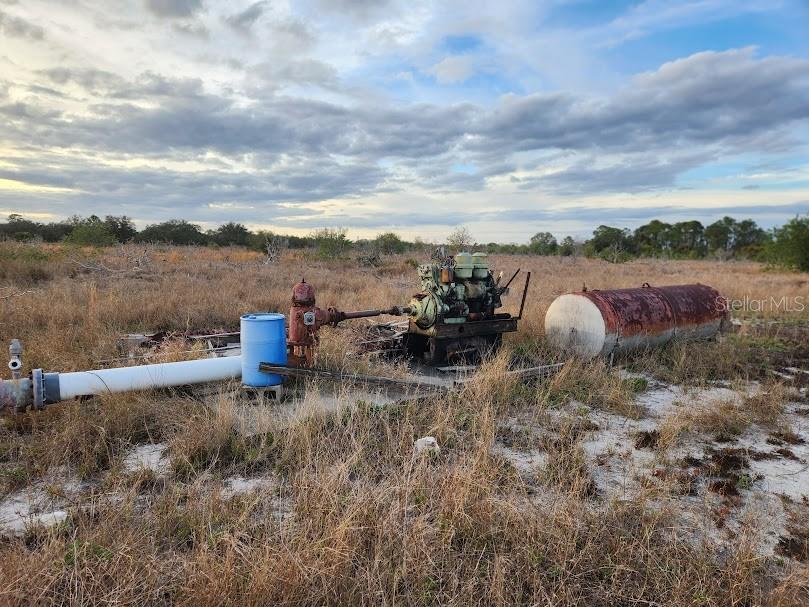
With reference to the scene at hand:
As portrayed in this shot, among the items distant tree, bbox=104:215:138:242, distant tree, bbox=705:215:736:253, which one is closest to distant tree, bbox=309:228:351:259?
distant tree, bbox=104:215:138:242

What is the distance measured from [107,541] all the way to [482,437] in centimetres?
256

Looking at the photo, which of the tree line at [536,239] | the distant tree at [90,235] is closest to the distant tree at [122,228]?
the tree line at [536,239]

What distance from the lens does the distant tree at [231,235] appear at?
140 ft

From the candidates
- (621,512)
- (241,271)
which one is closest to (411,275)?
(241,271)

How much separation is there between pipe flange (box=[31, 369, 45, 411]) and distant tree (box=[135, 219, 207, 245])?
37.7m

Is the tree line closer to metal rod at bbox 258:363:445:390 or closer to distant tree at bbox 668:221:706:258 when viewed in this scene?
distant tree at bbox 668:221:706:258

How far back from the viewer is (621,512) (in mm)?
3115

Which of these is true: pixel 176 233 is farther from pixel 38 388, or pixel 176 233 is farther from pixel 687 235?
pixel 687 235

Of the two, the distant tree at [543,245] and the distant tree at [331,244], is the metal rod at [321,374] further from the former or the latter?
the distant tree at [543,245]

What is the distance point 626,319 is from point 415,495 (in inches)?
194

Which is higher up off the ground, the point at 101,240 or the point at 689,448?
the point at 101,240

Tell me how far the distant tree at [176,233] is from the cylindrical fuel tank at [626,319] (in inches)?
1465

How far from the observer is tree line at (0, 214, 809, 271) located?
2202 centimetres

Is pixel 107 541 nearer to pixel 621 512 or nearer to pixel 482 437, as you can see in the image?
pixel 482 437
